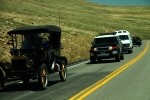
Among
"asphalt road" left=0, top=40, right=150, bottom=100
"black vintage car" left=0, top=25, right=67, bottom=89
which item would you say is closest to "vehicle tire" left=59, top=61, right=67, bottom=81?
"black vintage car" left=0, top=25, right=67, bottom=89

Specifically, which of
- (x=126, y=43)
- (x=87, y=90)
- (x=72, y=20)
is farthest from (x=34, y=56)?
(x=72, y=20)

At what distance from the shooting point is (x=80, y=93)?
1391 centimetres

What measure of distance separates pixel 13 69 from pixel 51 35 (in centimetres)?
278

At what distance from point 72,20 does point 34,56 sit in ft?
262

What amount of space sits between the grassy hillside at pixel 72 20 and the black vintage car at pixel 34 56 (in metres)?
9.31

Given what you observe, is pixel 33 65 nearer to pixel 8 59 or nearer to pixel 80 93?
pixel 80 93

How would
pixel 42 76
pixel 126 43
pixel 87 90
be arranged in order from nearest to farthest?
1. pixel 87 90
2. pixel 42 76
3. pixel 126 43

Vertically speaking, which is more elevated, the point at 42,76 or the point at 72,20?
the point at 42,76

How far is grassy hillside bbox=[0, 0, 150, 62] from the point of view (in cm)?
4241

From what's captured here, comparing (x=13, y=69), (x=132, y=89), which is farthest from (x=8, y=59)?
(x=132, y=89)

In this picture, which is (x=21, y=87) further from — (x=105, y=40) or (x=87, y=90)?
(x=105, y=40)

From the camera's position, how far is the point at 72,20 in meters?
95.2

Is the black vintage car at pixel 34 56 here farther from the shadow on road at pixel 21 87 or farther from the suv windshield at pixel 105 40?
the suv windshield at pixel 105 40

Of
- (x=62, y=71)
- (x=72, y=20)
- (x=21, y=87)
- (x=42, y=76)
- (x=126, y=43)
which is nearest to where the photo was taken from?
(x=42, y=76)
